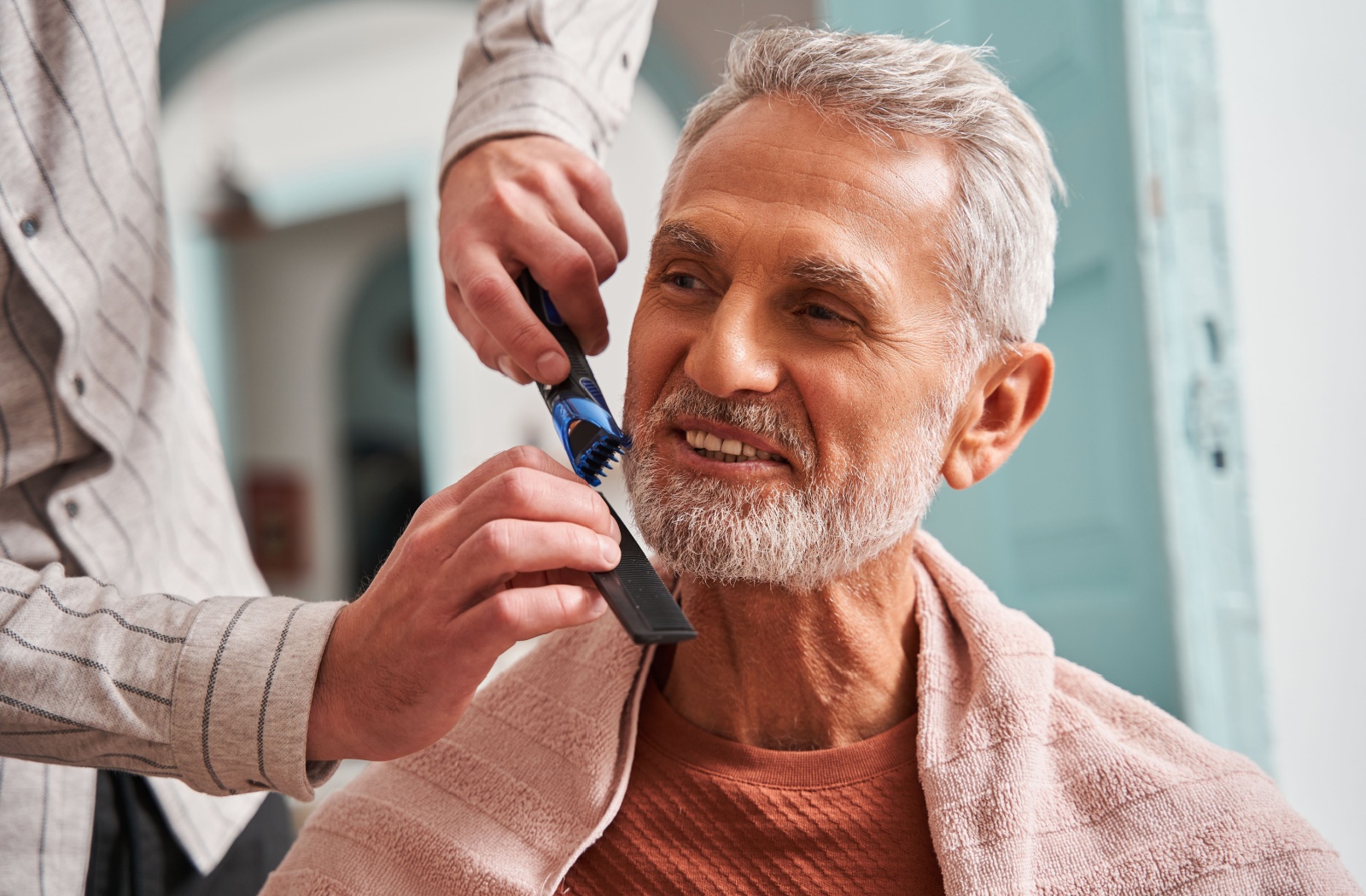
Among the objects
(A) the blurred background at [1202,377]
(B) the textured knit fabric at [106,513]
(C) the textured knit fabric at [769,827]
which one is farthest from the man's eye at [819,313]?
(A) the blurred background at [1202,377]

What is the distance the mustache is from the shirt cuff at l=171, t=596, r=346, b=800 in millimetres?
436

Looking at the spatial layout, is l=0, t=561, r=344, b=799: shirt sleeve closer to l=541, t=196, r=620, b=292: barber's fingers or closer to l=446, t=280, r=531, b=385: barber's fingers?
l=446, t=280, r=531, b=385: barber's fingers

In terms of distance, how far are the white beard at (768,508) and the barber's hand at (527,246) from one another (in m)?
0.16

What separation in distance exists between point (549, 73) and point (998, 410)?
0.77 meters

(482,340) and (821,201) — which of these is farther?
(482,340)

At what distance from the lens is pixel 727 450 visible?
1.23 m

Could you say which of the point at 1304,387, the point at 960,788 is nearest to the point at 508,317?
the point at 960,788

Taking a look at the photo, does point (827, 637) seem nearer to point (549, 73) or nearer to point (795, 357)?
point (795, 357)

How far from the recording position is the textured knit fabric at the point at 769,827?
1.23m

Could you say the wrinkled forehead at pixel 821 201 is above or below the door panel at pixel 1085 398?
above

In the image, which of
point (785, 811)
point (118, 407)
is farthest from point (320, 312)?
point (785, 811)

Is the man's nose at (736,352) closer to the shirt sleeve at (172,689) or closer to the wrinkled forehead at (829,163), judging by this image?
the wrinkled forehead at (829,163)

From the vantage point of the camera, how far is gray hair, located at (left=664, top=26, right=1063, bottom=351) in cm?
129

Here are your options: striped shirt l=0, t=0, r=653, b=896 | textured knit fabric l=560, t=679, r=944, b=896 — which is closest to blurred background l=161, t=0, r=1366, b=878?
striped shirt l=0, t=0, r=653, b=896
